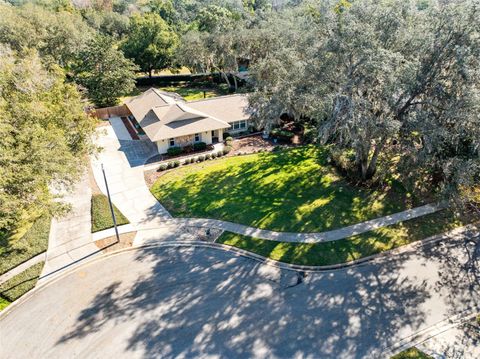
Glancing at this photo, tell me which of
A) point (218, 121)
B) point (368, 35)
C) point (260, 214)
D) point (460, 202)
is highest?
point (368, 35)

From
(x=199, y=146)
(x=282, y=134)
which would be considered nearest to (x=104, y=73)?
(x=199, y=146)

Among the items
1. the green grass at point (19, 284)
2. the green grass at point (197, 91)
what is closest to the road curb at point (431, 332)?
the green grass at point (19, 284)

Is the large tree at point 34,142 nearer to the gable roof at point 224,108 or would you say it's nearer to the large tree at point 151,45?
the gable roof at point 224,108

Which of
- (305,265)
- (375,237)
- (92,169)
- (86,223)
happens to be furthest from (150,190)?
(375,237)

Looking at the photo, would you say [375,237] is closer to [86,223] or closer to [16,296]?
[86,223]

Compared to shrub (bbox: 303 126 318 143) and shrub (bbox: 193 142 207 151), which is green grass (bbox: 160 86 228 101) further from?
shrub (bbox: 303 126 318 143)

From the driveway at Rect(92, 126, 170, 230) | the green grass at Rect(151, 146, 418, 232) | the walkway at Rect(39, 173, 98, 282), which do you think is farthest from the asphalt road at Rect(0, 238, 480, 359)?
Answer: the driveway at Rect(92, 126, 170, 230)

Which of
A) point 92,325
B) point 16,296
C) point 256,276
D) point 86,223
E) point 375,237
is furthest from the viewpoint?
point 86,223
